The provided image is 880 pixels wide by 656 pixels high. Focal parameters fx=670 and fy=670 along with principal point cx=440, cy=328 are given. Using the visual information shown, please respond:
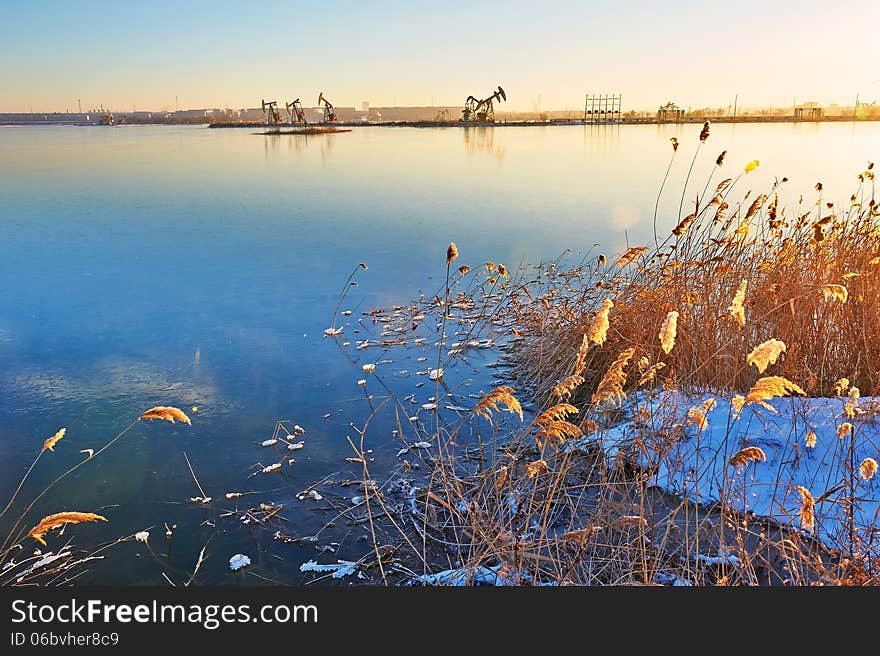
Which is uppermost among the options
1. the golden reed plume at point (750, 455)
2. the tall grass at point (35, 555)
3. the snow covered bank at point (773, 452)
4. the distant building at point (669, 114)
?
the distant building at point (669, 114)

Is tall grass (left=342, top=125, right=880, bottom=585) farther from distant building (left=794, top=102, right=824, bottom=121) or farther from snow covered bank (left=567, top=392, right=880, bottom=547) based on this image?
distant building (left=794, top=102, right=824, bottom=121)

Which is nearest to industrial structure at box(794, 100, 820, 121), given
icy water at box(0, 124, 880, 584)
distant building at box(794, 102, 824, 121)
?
distant building at box(794, 102, 824, 121)

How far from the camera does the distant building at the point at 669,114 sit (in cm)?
5059

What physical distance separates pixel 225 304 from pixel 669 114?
185 feet

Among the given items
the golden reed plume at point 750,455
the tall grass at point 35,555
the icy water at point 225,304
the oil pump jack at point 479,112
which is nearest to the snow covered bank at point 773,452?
the golden reed plume at point 750,455

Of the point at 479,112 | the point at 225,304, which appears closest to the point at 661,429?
the point at 225,304

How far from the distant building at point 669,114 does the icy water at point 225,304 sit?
35050 millimetres

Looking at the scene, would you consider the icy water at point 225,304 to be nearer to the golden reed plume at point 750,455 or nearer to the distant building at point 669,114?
the golden reed plume at point 750,455

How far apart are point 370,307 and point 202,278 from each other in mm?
2304

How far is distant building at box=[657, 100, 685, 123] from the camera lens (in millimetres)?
50594

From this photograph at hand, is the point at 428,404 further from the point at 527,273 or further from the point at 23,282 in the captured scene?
the point at 23,282

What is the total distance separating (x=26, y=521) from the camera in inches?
113

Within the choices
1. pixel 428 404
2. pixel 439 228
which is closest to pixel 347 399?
pixel 428 404

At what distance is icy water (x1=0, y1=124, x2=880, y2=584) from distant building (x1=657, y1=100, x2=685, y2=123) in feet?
115
